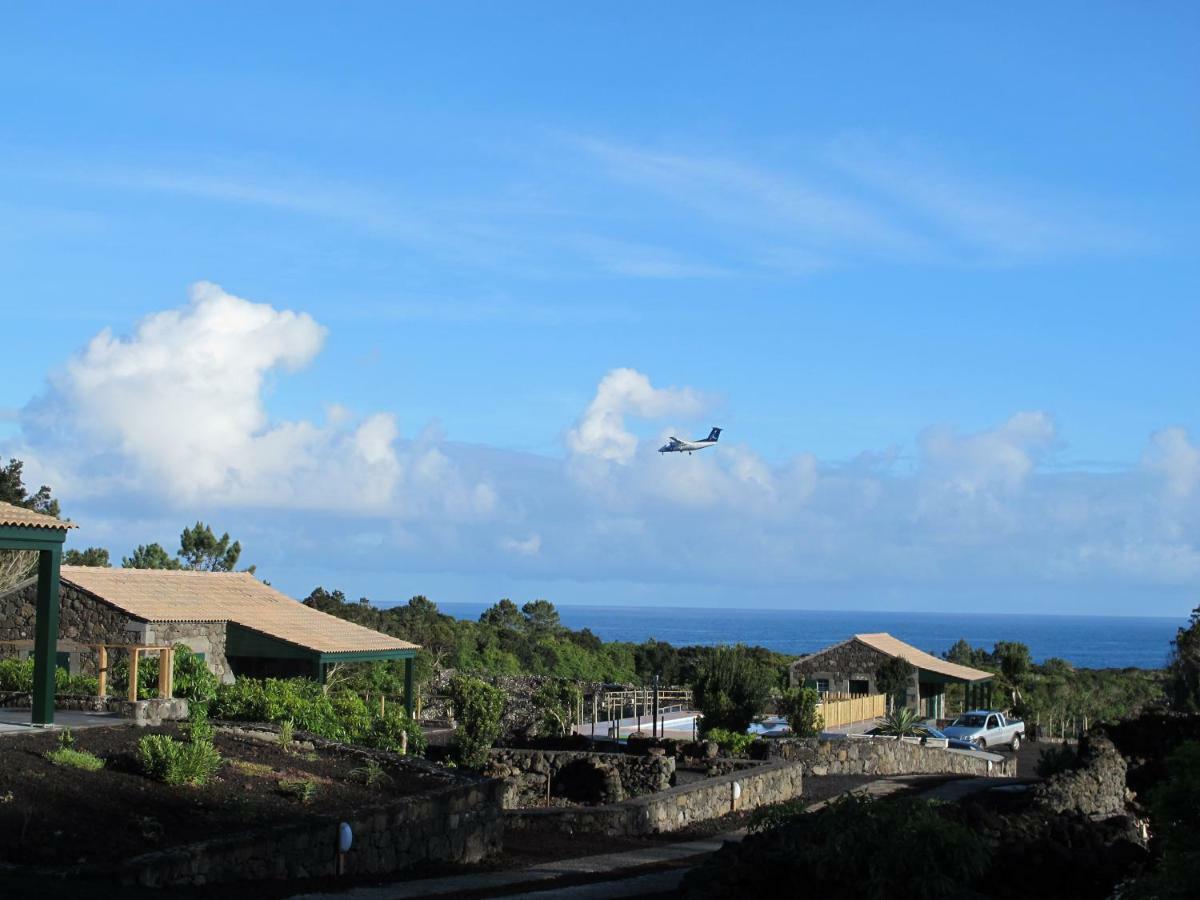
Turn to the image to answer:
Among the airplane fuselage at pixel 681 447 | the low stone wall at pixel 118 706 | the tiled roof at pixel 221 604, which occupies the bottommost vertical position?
the low stone wall at pixel 118 706

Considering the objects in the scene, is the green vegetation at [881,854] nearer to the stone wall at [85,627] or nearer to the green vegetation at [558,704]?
the green vegetation at [558,704]

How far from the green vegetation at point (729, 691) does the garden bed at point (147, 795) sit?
17.1m

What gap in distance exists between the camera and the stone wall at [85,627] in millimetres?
30141

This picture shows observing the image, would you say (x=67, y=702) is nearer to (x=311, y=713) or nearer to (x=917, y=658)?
(x=311, y=713)

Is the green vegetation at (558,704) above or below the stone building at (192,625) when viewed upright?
below

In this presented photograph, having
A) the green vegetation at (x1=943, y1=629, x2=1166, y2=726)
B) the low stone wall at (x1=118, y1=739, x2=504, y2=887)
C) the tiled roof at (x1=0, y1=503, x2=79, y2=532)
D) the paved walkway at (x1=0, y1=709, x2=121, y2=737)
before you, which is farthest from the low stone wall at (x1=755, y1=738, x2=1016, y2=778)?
the green vegetation at (x1=943, y1=629, x2=1166, y2=726)

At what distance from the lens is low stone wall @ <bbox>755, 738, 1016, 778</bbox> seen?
98.9ft

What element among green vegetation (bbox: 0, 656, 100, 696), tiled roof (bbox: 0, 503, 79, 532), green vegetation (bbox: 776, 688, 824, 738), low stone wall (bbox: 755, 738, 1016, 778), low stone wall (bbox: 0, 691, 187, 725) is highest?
tiled roof (bbox: 0, 503, 79, 532)

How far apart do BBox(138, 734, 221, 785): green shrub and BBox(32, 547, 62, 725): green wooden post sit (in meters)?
4.41

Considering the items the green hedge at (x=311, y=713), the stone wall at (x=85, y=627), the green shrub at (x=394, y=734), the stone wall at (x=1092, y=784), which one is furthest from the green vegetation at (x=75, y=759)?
the stone wall at (x=85, y=627)

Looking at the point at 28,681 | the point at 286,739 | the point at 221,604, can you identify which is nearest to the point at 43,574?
the point at 286,739

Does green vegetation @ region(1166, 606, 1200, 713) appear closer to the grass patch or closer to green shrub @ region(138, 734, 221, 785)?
the grass patch

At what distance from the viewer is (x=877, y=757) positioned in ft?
107

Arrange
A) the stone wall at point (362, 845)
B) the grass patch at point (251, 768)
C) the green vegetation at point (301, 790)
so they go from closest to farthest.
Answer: the stone wall at point (362, 845) < the green vegetation at point (301, 790) < the grass patch at point (251, 768)
